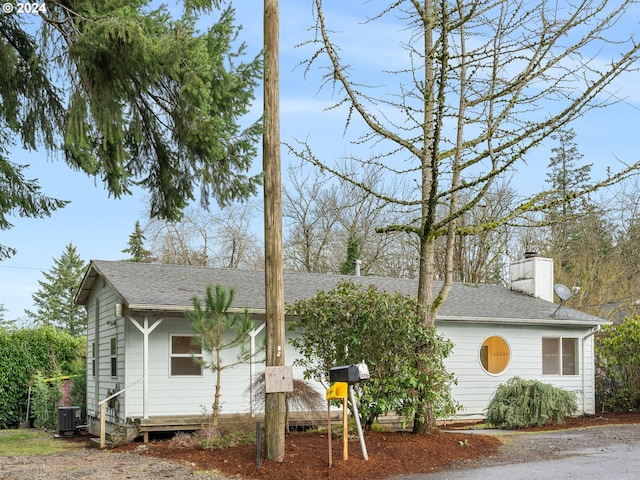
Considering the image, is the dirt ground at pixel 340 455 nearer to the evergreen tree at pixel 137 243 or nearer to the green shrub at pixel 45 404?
the green shrub at pixel 45 404

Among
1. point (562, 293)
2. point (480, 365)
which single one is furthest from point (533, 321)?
point (480, 365)

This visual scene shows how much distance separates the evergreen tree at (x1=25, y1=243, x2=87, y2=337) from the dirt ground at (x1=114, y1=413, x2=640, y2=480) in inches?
1442

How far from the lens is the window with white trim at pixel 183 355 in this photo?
559 inches

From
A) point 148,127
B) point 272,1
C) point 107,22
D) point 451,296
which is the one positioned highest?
point 272,1

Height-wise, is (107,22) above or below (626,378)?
above

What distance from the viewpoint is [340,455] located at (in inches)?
388

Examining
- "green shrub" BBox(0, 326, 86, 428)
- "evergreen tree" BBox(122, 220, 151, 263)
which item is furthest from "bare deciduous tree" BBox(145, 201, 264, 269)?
"green shrub" BBox(0, 326, 86, 428)

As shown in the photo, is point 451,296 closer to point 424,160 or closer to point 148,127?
point 424,160

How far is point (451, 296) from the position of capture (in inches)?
732

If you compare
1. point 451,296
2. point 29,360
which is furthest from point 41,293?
point 451,296

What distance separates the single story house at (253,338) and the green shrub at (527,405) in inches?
62.2

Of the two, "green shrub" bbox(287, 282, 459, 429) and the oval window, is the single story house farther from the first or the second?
"green shrub" bbox(287, 282, 459, 429)

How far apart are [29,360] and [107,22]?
13.6 m

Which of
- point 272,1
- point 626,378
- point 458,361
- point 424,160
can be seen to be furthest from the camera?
point 626,378
